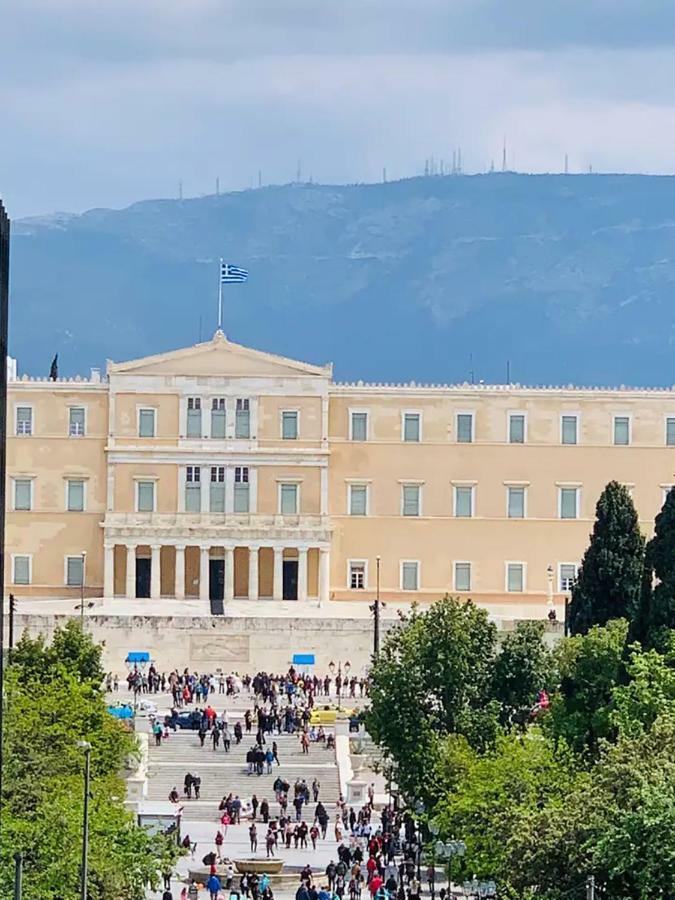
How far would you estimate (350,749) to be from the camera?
71.7 meters

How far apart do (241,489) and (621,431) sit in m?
13.0

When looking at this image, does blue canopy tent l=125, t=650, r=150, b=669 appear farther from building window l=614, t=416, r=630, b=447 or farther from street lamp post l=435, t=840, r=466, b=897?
street lamp post l=435, t=840, r=466, b=897

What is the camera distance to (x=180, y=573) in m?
100

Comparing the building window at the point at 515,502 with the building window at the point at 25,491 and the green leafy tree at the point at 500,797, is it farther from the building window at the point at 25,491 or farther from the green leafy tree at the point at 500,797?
the green leafy tree at the point at 500,797

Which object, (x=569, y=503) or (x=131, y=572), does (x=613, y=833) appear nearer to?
(x=131, y=572)

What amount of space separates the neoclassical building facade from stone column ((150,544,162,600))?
0.14 m

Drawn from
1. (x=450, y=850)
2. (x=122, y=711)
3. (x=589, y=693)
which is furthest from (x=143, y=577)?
(x=450, y=850)

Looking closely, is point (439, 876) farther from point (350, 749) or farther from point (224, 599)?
point (224, 599)

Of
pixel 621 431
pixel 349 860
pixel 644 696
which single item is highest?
pixel 621 431

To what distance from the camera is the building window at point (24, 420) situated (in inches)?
4008

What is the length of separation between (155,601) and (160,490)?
4949 millimetres

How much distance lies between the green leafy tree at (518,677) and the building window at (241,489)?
1707 inches

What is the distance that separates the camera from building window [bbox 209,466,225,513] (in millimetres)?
101875

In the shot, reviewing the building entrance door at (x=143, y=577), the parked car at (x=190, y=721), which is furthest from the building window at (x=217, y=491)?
the parked car at (x=190, y=721)
